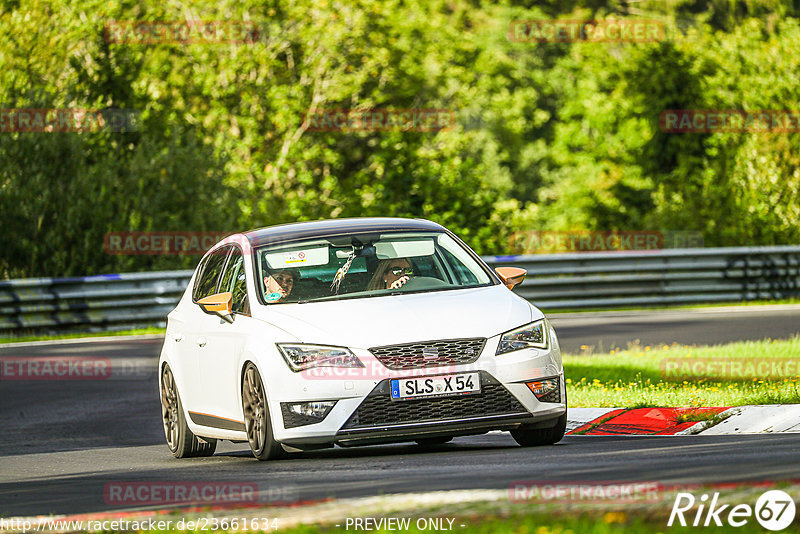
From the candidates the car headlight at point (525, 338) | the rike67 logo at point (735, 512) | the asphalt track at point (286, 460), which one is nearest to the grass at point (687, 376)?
the asphalt track at point (286, 460)

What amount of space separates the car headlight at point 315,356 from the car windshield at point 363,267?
27.4 inches

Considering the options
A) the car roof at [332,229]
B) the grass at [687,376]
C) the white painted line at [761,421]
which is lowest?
the grass at [687,376]

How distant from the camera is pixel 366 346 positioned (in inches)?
353

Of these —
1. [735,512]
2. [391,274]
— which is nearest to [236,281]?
[391,274]

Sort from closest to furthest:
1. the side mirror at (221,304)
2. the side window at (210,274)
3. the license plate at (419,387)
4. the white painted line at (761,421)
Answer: the license plate at (419,387) < the side mirror at (221,304) < the white painted line at (761,421) < the side window at (210,274)

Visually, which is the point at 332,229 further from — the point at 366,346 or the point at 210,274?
the point at 366,346

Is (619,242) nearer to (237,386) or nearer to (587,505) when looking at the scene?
(237,386)

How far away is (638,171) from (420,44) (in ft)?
44.4

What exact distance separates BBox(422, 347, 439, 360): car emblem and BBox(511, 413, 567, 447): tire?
1034mm

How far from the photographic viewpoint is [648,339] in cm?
1941

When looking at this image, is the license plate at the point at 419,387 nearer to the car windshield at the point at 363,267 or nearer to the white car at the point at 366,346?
the white car at the point at 366,346

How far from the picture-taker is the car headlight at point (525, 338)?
362 inches

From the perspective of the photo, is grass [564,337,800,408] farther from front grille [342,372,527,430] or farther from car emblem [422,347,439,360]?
car emblem [422,347,439,360]

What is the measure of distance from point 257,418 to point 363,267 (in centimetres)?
137
